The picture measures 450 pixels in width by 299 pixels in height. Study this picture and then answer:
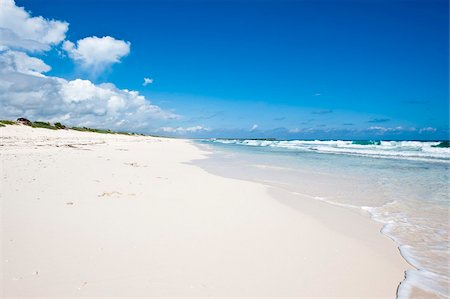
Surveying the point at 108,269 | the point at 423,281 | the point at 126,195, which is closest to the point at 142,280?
the point at 108,269

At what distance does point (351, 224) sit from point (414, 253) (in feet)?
Answer: 4.48

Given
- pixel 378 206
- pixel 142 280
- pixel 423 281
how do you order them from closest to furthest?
pixel 142 280 → pixel 423 281 → pixel 378 206

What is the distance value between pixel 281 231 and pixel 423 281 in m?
2.06

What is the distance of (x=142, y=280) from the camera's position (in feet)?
10.0

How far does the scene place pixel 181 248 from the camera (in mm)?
3930

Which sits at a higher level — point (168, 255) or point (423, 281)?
point (168, 255)

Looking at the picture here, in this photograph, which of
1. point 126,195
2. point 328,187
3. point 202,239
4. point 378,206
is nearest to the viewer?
point 202,239

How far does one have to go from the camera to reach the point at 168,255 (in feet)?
12.1

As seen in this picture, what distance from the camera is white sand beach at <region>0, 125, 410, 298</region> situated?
9.86 feet

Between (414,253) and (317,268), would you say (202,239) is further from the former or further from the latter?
(414,253)

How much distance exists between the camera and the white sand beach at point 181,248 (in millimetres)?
3004

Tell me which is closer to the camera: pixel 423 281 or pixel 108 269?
pixel 108 269

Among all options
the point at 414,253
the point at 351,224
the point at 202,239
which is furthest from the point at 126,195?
the point at 414,253

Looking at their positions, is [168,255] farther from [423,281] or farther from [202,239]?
[423,281]
